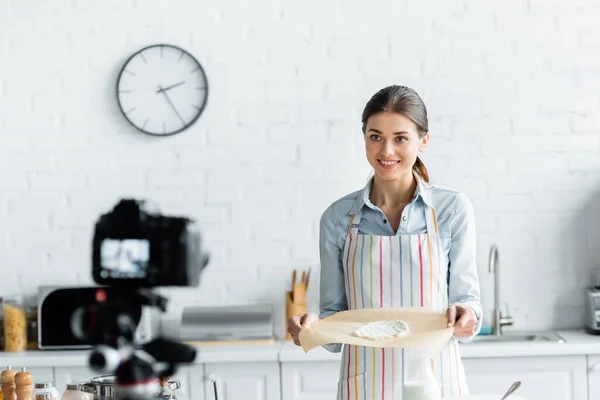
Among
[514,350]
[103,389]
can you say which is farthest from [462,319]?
[514,350]

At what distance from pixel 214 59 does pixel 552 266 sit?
1.74 meters

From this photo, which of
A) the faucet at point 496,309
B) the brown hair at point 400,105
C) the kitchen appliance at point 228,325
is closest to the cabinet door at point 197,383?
the kitchen appliance at point 228,325

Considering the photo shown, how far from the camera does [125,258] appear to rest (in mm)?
944

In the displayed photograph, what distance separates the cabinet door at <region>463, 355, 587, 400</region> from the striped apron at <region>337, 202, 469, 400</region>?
102 centimetres

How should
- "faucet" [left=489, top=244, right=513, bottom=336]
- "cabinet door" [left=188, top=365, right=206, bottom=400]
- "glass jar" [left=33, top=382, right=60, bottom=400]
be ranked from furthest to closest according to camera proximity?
"faucet" [left=489, top=244, right=513, bottom=336] < "cabinet door" [left=188, top=365, right=206, bottom=400] < "glass jar" [left=33, top=382, right=60, bottom=400]

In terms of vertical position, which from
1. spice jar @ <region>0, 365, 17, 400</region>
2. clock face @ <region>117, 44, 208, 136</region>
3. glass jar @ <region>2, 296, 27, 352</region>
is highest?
clock face @ <region>117, 44, 208, 136</region>

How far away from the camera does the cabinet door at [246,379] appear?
3326mm

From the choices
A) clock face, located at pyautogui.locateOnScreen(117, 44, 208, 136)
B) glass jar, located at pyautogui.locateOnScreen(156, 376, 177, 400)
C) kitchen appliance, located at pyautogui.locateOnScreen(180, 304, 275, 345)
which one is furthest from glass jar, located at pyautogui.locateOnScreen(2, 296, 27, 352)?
glass jar, located at pyautogui.locateOnScreen(156, 376, 177, 400)

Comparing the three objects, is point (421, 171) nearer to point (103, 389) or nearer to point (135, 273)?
point (103, 389)

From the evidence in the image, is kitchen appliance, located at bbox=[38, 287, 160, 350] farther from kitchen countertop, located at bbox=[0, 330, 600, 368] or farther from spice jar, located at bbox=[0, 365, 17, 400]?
spice jar, located at bbox=[0, 365, 17, 400]

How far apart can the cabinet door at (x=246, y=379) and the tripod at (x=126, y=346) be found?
7.92 feet

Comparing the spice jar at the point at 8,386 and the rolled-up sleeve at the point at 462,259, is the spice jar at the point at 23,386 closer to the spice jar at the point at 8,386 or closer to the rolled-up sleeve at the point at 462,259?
the spice jar at the point at 8,386

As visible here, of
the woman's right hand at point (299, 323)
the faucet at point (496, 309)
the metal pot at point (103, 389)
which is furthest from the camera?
the faucet at point (496, 309)

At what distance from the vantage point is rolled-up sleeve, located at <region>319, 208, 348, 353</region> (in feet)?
7.77
